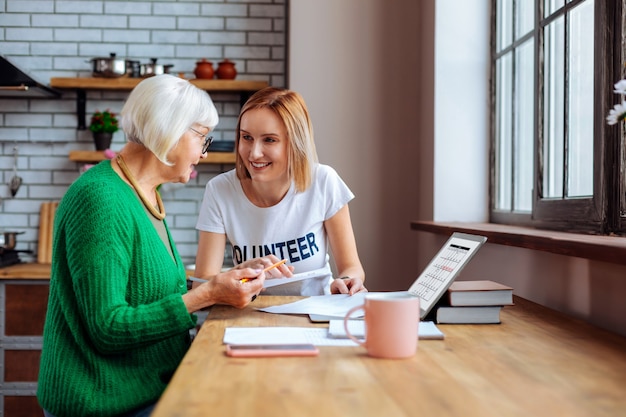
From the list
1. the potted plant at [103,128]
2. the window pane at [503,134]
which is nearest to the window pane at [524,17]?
the window pane at [503,134]

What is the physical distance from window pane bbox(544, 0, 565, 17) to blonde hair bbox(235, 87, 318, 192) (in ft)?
3.12

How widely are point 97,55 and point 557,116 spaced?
2894mm

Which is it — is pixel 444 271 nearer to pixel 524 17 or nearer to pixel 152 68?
pixel 524 17

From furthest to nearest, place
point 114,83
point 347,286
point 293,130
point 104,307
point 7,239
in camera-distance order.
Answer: point 114,83 → point 7,239 → point 293,130 → point 347,286 → point 104,307

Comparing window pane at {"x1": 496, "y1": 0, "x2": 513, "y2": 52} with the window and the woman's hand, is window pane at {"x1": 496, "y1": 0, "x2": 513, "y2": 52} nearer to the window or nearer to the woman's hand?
the window

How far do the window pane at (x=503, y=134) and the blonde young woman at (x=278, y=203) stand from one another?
0.99m

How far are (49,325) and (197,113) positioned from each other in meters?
0.62

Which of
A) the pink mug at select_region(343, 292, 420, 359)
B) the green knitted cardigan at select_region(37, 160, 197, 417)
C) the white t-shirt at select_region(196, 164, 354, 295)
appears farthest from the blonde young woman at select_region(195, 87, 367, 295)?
the pink mug at select_region(343, 292, 420, 359)

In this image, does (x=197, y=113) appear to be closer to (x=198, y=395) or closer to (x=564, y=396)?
(x=198, y=395)

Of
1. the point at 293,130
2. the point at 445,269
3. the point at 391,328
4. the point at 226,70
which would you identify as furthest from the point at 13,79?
the point at 391,328

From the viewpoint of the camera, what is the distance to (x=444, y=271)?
1746 millimetres

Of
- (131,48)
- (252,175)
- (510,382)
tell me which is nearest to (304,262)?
(252,175)

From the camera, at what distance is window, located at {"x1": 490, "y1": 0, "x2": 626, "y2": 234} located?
1.95 m

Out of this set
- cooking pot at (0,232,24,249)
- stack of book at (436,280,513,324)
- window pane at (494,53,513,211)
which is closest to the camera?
stack of book at (436,280,513,324)
